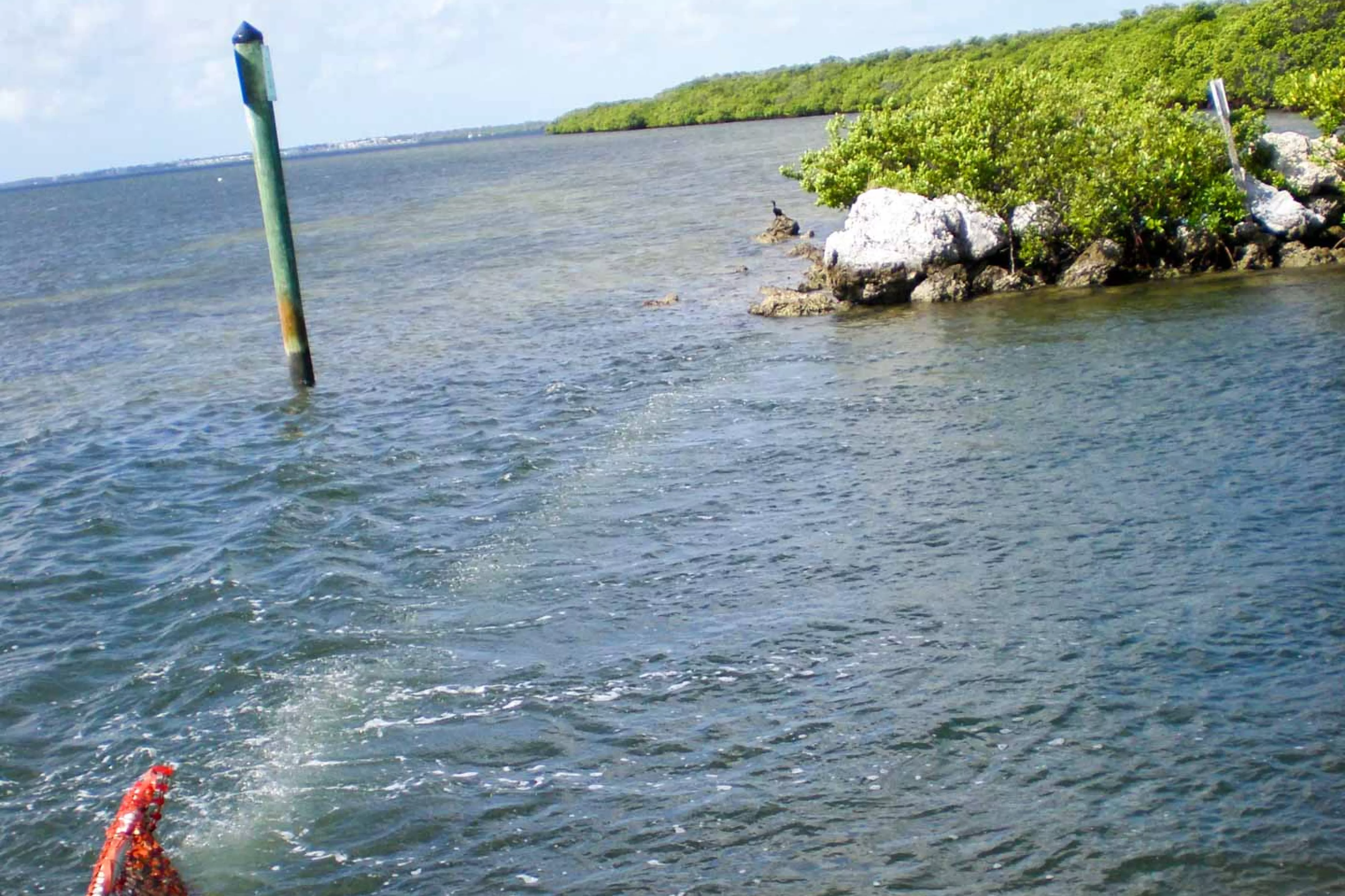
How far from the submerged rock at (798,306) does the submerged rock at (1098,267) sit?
17.4ft

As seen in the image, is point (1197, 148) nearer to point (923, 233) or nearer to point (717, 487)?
point (923, 233)

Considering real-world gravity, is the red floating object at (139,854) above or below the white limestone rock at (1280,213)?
below

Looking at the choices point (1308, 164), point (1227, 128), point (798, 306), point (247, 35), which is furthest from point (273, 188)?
point (1308, 164)

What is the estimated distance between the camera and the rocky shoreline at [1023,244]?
2808cm

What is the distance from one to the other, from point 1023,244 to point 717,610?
19.0 metres

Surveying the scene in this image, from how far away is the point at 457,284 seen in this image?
39.2 m

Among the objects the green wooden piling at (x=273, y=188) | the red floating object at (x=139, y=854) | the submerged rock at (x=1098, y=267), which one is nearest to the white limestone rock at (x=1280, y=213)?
the submerged rock at (x=1098, y=267)

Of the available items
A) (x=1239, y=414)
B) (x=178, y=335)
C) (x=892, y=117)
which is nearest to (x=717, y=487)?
(x=1239, y=414)

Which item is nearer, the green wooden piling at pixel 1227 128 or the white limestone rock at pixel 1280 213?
the green wooden piling at pixel 1227 128

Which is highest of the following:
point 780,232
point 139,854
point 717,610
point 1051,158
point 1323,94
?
point 1323,94

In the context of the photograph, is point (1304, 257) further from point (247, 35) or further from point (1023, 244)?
point (247, 35)

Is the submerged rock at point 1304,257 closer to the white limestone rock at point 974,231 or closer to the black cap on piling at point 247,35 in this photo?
the white limestone rock at point 974,231

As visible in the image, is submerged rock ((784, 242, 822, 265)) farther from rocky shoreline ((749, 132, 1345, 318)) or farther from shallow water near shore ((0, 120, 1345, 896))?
shallow water near shore ((0, 120, 1345, 896))

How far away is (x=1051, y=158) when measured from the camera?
2884cm
